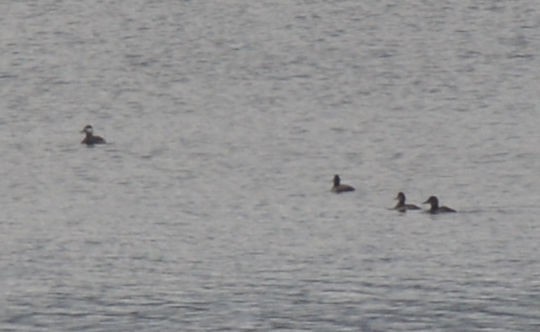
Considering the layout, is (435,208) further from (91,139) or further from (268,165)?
(91,139)

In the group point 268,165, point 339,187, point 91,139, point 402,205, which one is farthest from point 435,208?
point 91,139

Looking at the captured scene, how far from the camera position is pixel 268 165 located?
213 feet

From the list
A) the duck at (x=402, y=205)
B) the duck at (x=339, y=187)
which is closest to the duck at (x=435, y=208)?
the duck at (x=402, y=205)

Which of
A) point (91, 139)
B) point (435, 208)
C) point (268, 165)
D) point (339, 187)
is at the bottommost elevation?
point (435, 208)

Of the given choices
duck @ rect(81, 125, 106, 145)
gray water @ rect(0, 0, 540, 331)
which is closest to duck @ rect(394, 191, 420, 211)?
gray water @ rect(0, 0, 540, 331)

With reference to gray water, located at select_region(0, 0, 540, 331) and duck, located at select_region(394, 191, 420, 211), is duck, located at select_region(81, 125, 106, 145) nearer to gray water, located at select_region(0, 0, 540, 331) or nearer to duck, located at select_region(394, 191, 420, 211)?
gray water, located at select_region(0, 0, 540, 331)

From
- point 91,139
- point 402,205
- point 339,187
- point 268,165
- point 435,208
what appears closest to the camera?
point 435,208

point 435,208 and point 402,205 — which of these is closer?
point 435,208

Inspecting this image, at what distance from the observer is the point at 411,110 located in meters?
76.6

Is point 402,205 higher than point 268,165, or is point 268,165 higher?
point 268,165

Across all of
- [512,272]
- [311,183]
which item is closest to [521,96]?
[311,183]

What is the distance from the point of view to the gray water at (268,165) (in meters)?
44.5

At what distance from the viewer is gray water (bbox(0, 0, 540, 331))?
44.5 metres

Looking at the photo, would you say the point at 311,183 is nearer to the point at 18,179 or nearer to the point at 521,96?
the point at 18,179
